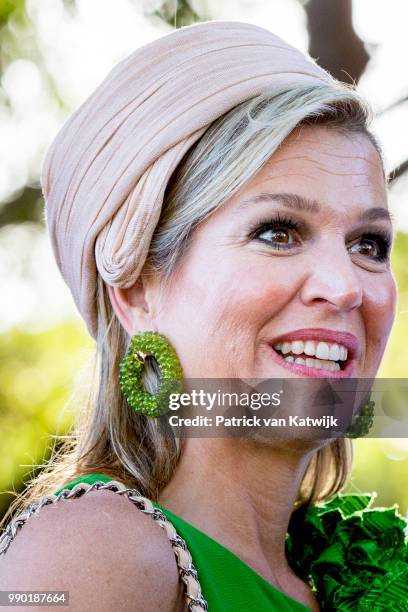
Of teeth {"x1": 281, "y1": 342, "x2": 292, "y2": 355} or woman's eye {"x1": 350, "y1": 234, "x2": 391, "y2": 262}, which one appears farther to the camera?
woman's eye {"x1": 350, "y1": 234, "x2": 391, "y2": 262}

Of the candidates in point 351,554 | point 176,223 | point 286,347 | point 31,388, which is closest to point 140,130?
point 176,223

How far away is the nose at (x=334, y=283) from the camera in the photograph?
91.6 inches

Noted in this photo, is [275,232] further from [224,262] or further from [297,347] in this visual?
[297,347]

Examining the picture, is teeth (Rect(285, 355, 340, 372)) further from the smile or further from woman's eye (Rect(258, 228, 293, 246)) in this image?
woman's eye (Rect(258, 228, 293, 246))

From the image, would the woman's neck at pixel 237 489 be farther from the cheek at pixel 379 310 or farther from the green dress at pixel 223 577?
the cheek at pixel 379 310

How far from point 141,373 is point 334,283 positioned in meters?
0.55

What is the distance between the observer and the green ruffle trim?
8.36 feet

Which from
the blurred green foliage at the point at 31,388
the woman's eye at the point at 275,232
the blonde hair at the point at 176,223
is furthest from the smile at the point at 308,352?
the blurred green foliage at the point at 31,388

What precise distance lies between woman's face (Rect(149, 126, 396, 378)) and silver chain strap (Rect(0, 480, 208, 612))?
16.4 inches

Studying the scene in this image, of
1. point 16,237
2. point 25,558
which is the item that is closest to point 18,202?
point 16,237

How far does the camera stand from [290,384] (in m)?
2.38

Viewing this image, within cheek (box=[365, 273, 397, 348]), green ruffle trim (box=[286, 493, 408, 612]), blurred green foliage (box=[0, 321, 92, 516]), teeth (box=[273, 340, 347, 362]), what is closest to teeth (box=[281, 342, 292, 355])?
teeth (box=[273, 340, 347, 362])

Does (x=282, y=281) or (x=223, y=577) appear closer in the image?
(x=223, y=577)

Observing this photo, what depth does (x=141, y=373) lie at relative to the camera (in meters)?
2.52
